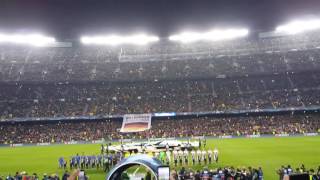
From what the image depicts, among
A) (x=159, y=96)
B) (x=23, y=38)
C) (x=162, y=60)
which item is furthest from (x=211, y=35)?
(x=23, y=38)

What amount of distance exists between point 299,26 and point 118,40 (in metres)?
39.9

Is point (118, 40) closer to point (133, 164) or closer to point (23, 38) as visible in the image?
point (23, 38)

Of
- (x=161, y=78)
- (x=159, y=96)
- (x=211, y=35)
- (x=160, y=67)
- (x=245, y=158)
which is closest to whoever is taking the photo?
(x=245, y=158)

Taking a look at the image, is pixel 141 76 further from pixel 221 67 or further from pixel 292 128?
pixel 292 128

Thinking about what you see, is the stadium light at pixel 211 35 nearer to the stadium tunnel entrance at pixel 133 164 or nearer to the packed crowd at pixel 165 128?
the packed crowd at pixel 165 128

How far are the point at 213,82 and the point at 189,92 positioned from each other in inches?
240

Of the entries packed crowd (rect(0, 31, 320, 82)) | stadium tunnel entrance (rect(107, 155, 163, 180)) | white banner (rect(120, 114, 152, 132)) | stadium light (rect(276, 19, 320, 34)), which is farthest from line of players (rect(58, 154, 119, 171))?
stadium light (rect(276, 19, 320, 34))

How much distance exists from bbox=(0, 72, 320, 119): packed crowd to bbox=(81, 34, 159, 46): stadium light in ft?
50.8

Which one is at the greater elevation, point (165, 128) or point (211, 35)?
point (211, 35)

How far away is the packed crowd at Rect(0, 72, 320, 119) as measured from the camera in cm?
7069

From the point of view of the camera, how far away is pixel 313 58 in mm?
78250

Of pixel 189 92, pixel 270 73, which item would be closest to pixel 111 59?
pixel 189 92

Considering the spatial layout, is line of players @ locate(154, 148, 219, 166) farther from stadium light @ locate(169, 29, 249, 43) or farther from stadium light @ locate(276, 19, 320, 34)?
stadium light @ locate(169, 29, 249, 43)

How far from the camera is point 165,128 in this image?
6488cm
